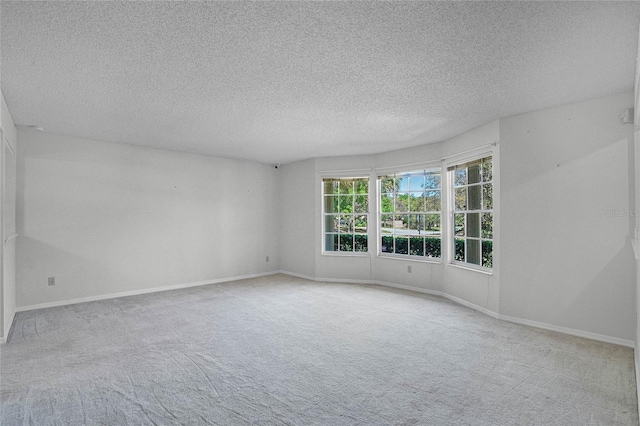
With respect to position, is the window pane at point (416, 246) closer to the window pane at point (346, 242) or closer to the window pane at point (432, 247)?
the window pane at point (432, 247)

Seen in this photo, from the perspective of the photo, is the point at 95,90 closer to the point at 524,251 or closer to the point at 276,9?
the point at 276,9

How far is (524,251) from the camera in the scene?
3979 millimetres

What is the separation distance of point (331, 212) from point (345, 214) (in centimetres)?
30

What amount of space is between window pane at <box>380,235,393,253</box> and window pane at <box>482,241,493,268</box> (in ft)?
6.04

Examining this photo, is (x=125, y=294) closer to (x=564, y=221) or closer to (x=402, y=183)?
(x=402, y=183)

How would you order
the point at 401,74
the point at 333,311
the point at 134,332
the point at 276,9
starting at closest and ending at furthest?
the point at 276,9 < the point at 401,74 < the point at 134,332 < the point at 333,311

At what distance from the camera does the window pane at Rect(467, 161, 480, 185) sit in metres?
4.72

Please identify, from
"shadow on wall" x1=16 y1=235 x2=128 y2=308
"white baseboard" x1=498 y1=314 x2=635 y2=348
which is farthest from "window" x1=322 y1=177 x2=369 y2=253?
"shadow on wall" x1=16 y1=235 x2=128 y2=308

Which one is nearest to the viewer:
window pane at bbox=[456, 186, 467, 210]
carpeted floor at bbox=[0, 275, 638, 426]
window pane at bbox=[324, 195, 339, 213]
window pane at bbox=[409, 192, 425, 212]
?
carpeted floor at bbox=[0, 275, 638, 426]

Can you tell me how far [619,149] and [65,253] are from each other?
702 cm

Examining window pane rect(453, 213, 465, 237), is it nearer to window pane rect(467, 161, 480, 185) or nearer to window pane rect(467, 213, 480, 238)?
window pane rect(467, 213, 480, 238)

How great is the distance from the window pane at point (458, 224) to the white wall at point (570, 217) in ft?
2.99

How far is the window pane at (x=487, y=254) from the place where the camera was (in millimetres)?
4480

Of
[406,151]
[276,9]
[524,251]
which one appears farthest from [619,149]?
[276,9]
